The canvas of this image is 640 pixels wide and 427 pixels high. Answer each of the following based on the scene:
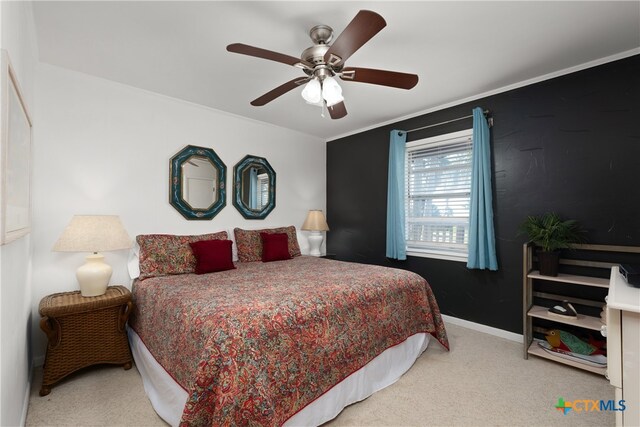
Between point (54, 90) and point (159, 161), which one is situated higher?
point (54, 90)

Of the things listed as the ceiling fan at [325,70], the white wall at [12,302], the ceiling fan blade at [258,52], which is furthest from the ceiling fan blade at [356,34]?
the white wall at [12,302]

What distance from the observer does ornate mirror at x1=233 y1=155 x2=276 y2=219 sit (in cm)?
378

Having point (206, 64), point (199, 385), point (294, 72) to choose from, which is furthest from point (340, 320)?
point (206, 64)

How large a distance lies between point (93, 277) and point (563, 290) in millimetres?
4032

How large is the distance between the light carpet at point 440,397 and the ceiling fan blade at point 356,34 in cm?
220

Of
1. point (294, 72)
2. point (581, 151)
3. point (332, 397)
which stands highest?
point (294, 72)

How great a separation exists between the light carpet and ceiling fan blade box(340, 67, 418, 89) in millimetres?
2141

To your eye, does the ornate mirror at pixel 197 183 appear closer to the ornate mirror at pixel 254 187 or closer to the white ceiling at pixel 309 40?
the ornate mirror at pixel 254 187

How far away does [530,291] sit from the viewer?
2.63m

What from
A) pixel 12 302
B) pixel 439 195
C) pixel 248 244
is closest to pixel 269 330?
pixel 12 302

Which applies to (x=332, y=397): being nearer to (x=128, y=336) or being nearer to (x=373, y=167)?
(x=128, y=336)

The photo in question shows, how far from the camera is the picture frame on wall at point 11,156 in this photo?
0.98 metres

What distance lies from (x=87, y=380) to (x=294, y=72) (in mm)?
2988

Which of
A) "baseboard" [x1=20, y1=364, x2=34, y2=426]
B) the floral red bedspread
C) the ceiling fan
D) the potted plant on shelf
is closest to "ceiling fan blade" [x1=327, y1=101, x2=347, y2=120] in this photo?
the ceiling fan
